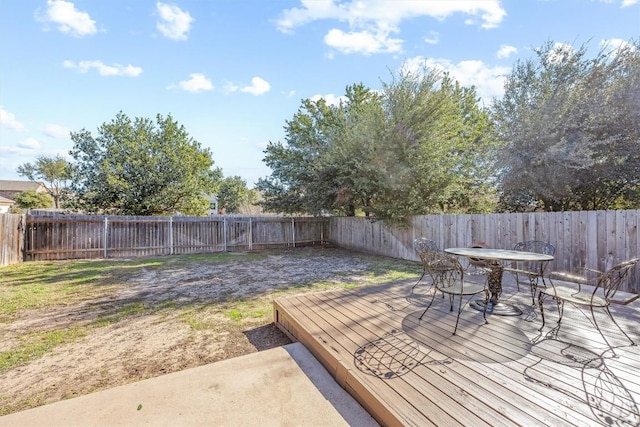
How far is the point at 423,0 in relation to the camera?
5.52 metres

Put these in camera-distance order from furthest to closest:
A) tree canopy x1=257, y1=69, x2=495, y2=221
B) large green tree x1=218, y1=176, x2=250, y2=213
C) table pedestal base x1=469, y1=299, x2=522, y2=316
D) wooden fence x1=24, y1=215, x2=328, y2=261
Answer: large green tree x1=218, y1=176, x2=250, y2=213 < wooden fence x1=24, y1=215, x2=328, y2=261 < tree canopy x1=257, y1=69, x2=495, y2=221 < table pedestal base x1=469, y1=299, x2=522, y2=316

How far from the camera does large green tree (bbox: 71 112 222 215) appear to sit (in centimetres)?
1178

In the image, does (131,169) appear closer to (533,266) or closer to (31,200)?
(533,266)

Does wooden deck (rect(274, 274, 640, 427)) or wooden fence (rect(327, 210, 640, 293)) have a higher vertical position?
wooden fence (rect(327, 210, 640, 293))

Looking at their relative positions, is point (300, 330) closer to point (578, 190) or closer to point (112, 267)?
point (112, 267)

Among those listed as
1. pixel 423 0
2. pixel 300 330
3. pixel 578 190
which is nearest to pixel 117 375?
pixel 300 330

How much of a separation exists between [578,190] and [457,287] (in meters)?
6.59

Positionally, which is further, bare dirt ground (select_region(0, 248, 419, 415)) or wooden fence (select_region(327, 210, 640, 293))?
wooden fence (select_region(327, 210, 640, 293))

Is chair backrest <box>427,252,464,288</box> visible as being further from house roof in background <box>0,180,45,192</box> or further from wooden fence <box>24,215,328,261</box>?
house roof in background <box>0,180,45,192</box>

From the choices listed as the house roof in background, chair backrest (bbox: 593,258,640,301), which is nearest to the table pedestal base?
chair backrest (bbox: 593,258,640,301)

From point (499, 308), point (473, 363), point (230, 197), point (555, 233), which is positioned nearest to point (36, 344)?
point (473, 363)

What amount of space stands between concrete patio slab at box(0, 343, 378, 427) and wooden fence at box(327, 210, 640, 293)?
532 centimetres

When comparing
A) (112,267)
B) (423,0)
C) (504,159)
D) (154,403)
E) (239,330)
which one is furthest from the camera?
(112,267)

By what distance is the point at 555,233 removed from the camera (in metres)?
5.47
